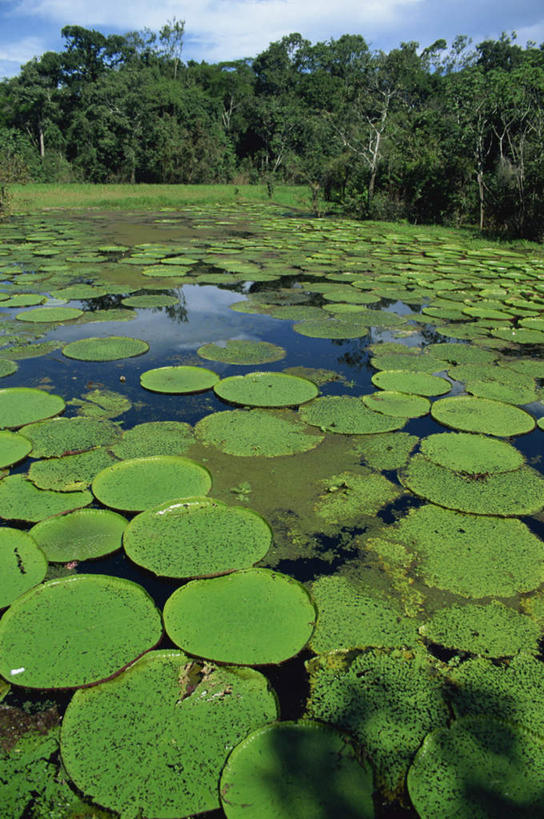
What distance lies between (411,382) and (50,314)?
3.51 m

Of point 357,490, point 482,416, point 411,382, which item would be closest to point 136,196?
point 411,382

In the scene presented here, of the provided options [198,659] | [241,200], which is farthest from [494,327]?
[241,200]

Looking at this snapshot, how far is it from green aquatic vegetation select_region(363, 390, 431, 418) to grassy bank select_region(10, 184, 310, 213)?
43.4 ft

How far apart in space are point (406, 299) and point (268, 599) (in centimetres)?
476

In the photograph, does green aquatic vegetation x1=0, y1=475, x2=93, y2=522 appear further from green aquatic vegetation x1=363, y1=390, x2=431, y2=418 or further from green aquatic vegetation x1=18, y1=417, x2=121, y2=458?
green aquatic vegetation x1=363, y1=390, x2=431, y2=418

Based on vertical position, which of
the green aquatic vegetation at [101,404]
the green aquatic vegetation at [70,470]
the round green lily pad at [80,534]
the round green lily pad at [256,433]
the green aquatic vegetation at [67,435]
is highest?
the round green lily pad at [256,433]

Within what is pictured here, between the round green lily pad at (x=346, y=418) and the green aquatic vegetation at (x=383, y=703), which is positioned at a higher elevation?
the round green lily pad at (x=346, y=418)

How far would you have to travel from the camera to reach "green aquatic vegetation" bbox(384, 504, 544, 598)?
1812mm

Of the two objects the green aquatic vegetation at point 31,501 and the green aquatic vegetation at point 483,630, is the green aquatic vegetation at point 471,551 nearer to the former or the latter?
the green aquatic vegetation at point 483,630

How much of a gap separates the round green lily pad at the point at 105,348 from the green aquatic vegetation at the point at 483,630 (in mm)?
3031

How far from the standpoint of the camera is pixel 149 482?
2303mm

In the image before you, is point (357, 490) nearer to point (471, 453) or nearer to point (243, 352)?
point (471, 453)

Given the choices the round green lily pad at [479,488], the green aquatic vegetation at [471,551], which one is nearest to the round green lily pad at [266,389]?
the round green lily pad at [479,488]

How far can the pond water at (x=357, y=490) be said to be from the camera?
1283 mm
